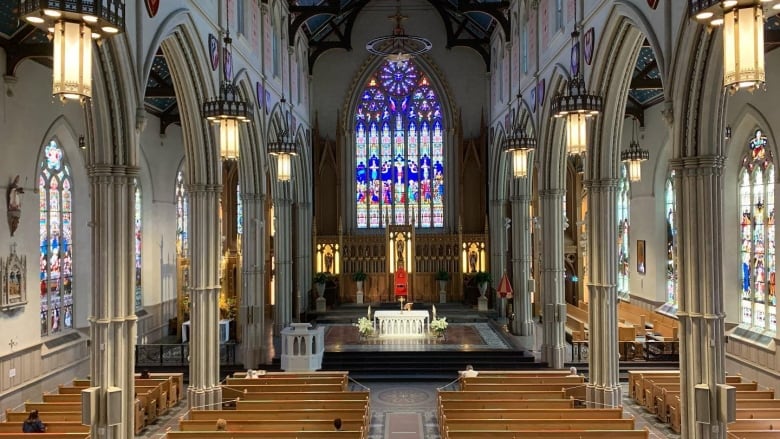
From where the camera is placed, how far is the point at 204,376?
54.6ft

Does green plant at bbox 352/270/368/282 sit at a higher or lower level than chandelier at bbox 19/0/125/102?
lower

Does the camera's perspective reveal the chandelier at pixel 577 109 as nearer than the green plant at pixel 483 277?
Yes

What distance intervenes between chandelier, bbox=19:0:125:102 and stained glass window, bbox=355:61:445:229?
27.4 m

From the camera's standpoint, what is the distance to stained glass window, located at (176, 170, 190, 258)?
93.5 ft

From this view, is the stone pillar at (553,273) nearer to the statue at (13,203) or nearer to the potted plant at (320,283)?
the potted plant at (320,283)

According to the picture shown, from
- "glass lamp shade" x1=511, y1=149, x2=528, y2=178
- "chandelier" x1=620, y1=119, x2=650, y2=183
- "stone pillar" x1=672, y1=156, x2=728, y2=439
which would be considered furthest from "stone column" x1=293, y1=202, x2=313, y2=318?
"stone pillar" x1=672, y1=156, x2=728, y2=439

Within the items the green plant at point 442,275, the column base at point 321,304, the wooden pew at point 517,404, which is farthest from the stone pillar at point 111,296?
the green plant at point 442,275

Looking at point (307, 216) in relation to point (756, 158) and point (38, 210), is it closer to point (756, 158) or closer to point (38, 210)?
point (38, 210)

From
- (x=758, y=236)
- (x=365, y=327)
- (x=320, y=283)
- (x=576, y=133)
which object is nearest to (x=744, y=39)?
(x=576, y=133)

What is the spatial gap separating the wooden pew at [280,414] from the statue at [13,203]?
7197 mm

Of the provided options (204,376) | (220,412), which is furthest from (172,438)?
(204,376)

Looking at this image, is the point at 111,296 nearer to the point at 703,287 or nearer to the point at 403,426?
the point at 403,426

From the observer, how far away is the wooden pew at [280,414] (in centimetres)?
1371

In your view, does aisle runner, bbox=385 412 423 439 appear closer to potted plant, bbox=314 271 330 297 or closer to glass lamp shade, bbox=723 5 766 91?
glass lamp shade, bbox=723 5 766 91
